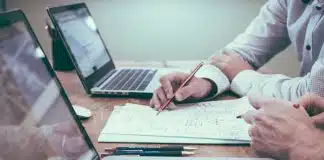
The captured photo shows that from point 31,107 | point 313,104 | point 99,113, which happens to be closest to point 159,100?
point 99,113

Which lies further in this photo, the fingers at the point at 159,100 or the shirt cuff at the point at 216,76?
the shirt cuff at the point at 216,76

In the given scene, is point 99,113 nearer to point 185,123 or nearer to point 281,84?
point 185,123

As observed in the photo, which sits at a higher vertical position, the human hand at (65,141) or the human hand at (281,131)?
the human hand at (65,141)

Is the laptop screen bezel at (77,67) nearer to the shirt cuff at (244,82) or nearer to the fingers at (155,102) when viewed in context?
the fingers at (155,102)

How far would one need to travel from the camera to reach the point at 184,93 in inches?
42.9

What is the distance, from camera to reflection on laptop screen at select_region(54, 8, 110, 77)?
1212 millimetres

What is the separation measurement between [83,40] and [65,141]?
71 centimetres

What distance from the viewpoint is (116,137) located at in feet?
2.78

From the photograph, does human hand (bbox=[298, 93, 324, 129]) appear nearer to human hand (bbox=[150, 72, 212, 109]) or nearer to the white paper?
the white paper

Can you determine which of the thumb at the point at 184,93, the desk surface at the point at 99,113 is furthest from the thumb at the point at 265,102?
A: the thumb at the point at 184,93

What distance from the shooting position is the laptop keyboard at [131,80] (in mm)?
1210

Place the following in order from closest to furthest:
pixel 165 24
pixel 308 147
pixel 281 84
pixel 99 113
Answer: pixel 308 147, pixel 99 113, pixel 281 84, pixel 165 24

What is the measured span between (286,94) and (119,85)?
0.45 meters

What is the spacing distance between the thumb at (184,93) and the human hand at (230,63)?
0.22 m
